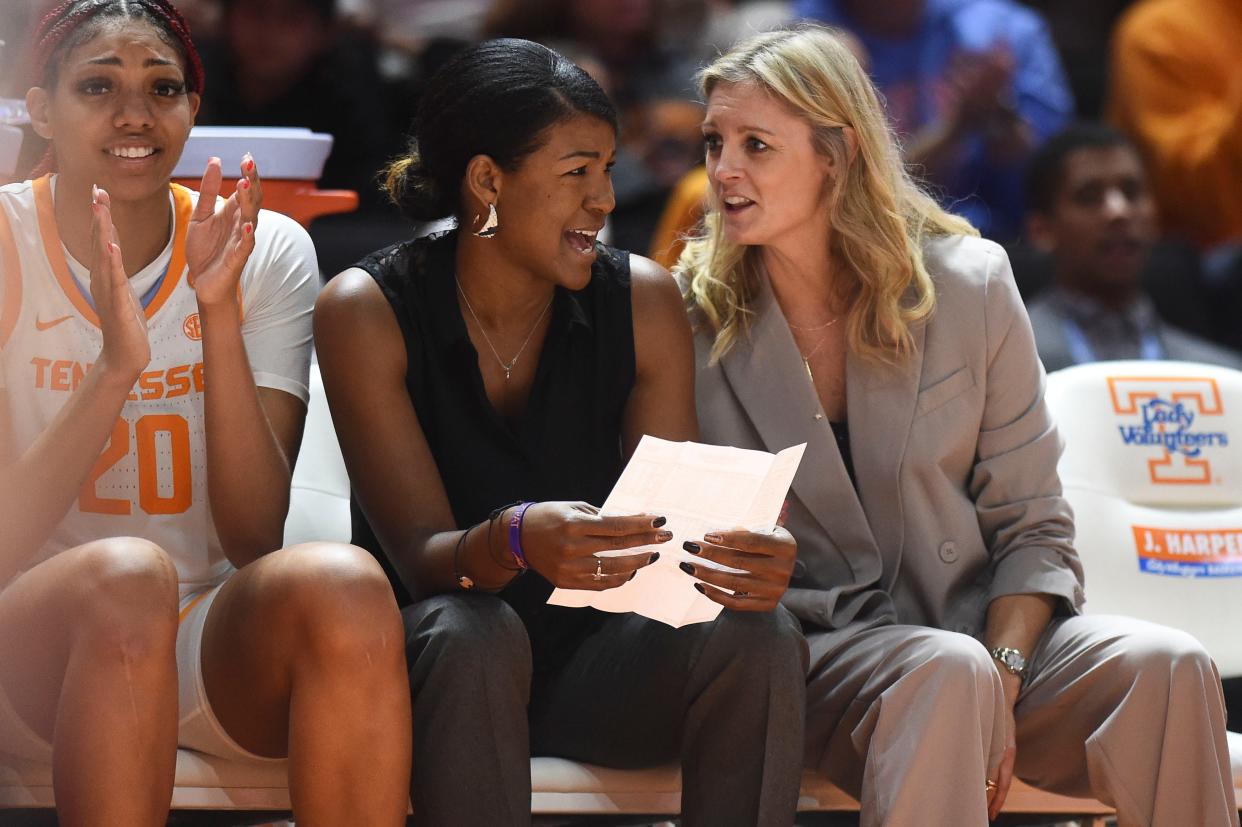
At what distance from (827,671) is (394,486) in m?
0.72

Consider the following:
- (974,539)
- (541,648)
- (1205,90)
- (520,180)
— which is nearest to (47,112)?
(520,180)

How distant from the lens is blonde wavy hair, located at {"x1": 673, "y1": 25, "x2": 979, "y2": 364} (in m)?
2.80

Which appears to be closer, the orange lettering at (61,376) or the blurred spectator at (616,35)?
the orange lettering at (61,376)

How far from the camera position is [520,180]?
258 cm

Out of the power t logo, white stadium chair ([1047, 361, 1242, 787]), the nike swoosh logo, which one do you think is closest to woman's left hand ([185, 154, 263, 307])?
→ the nike swoosh logo

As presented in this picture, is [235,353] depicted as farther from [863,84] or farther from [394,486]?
[863,84]

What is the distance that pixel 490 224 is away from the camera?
2.62 meters

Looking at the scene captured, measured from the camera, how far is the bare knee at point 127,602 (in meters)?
2.15

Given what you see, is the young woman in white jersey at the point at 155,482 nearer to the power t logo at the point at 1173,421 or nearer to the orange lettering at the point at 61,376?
the orange lettering at the point at 61,376

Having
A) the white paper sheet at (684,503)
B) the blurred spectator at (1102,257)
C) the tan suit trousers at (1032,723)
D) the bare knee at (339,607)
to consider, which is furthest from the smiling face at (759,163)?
the blurred spectator at (1102,257)

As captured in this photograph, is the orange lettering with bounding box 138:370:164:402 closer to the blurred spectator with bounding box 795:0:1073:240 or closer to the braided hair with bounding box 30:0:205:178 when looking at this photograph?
the braided hair with bounding box 30:0:205:178

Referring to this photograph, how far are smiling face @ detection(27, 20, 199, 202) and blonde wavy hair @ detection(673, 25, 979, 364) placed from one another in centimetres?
91

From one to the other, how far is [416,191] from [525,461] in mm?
470

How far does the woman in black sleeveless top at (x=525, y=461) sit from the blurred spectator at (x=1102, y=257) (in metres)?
2.03
